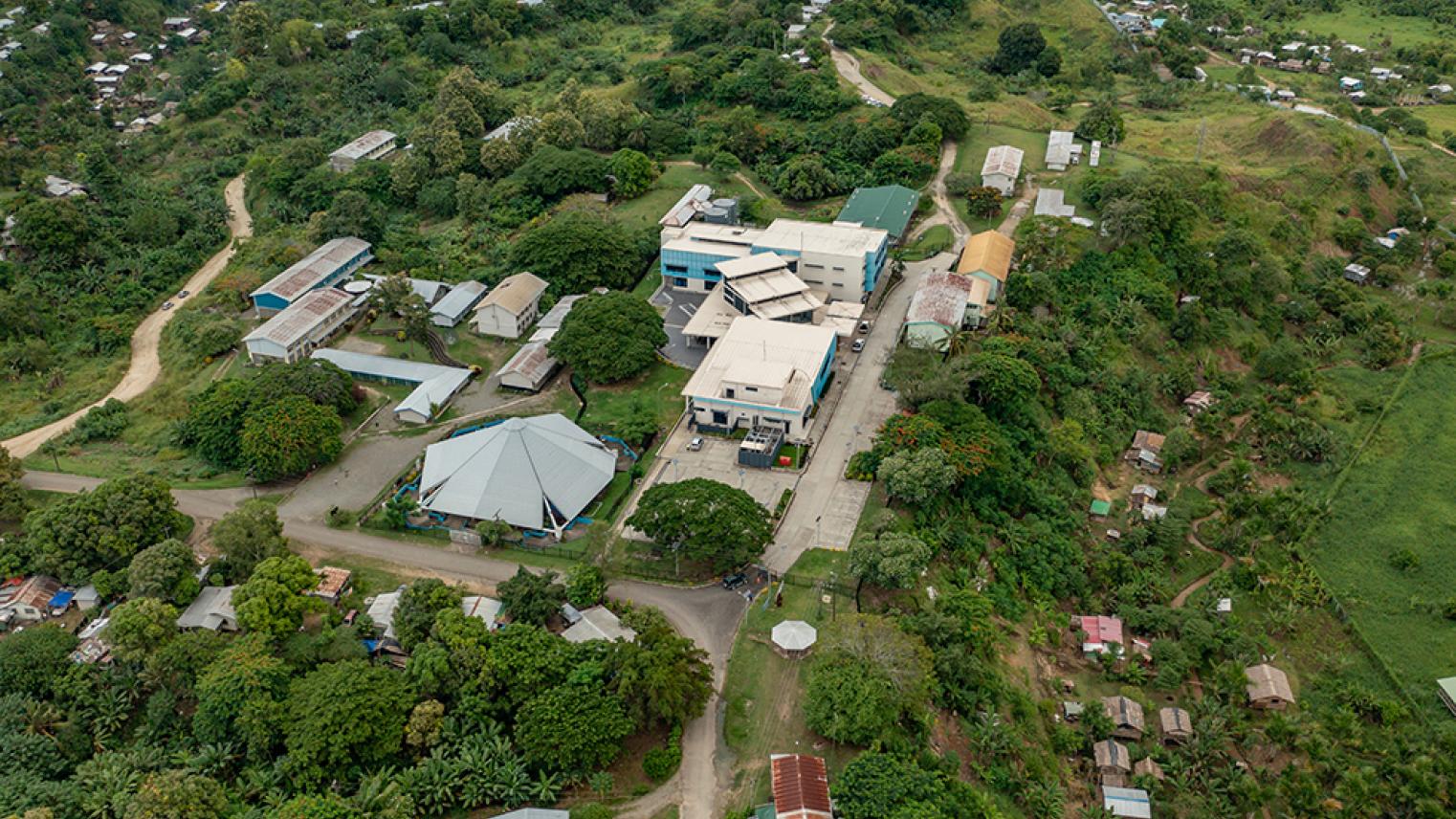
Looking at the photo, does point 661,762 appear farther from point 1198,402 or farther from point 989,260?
point 1198,402

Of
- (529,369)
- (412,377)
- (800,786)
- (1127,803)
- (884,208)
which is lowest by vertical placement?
(1127,803)

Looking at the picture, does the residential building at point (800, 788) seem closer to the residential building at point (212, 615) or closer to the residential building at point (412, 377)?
the residential building at point (212, 615)

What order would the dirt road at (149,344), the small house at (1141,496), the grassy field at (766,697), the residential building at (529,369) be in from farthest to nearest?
the residential building at (529,369) < the dirt road at (149,344) < the small house at (1141,496) < the grassy field at (766,697)

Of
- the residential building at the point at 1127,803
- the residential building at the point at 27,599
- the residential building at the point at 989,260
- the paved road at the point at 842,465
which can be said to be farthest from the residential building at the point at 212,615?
the residential building at the point at 989,260

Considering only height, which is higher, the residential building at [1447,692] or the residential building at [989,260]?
the residential building at [989,260]

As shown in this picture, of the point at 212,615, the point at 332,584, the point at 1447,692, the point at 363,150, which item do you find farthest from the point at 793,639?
the point at 363,150

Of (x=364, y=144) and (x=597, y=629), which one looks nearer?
(x=597, y=629)

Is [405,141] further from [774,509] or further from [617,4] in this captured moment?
[774,509]
